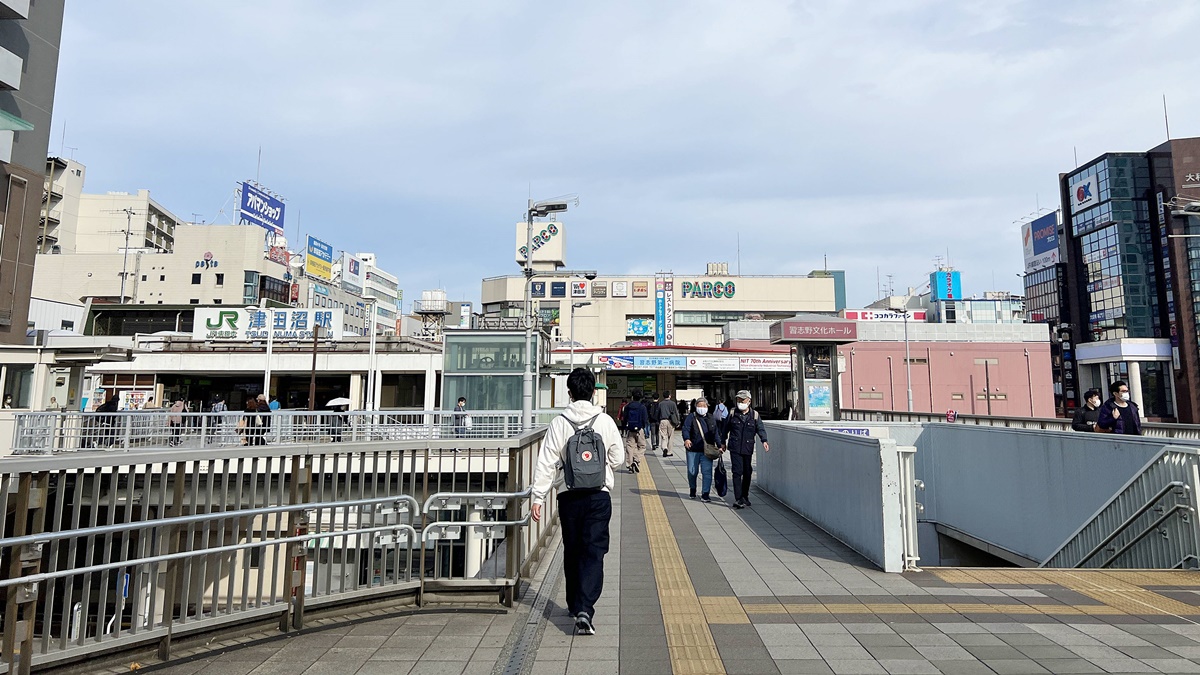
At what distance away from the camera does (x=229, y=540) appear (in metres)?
4.61

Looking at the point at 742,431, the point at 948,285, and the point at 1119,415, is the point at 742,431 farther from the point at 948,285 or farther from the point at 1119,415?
the point at 948,285

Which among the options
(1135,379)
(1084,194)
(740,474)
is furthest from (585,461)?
(1084,194)

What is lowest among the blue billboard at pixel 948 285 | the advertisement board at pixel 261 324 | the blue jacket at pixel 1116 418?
the blue jacket at pixel 1116 418

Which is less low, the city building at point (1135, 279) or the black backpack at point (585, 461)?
the city building at point (1135, 279)

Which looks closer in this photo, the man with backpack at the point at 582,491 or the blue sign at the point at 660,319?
the man with backpack at the point at 582,491

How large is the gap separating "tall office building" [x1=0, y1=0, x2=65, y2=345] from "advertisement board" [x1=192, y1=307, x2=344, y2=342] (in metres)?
14.8

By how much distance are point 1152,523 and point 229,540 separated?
8267 mm

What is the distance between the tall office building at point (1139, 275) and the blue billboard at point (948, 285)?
1205 centimetres

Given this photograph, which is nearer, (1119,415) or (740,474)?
(1119,415)

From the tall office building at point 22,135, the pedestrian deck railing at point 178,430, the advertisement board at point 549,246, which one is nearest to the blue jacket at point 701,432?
the pedestrian deck railing at point 178,430

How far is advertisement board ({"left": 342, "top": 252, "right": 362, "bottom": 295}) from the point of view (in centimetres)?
9369

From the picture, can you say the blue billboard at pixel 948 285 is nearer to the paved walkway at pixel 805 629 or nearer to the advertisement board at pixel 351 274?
the advertisement board at pixel 351 274

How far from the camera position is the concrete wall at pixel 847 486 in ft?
20.3

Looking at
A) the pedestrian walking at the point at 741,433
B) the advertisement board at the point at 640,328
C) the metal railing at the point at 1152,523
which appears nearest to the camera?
the metal railing at the point at 1152,523
